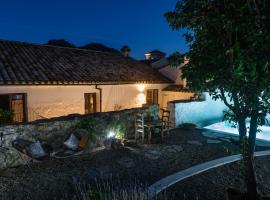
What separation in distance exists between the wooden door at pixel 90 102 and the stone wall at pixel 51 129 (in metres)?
4.40

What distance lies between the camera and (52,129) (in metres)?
8.45

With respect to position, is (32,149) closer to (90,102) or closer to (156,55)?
(90,102)

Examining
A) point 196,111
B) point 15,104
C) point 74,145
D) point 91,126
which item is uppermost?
point 15,104

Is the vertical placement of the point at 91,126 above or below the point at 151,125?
above

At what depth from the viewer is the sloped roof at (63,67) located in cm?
1147

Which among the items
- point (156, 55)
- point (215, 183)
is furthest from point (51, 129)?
point (156, 55)

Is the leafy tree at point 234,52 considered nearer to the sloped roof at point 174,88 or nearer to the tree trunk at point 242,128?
the tree trunk at point 242,128

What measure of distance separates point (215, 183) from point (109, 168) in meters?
3.38

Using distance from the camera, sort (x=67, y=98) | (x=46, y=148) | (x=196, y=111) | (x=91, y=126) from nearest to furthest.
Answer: (x=46, y=148)
(x=91, y=126)
(x=67, y=98)
(x=196, y=111)

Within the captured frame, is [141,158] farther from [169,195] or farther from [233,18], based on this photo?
[233,18]

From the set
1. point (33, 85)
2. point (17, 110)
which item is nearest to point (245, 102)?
point (33, 85)

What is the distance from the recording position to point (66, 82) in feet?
40.2

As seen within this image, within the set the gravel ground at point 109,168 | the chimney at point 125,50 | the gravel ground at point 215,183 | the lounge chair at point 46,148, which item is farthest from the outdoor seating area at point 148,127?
the chimney at point 125,50

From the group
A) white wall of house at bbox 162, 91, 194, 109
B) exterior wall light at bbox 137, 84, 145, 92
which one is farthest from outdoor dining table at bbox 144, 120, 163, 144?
white wall of house at bbox 162, 91, 194, 109
